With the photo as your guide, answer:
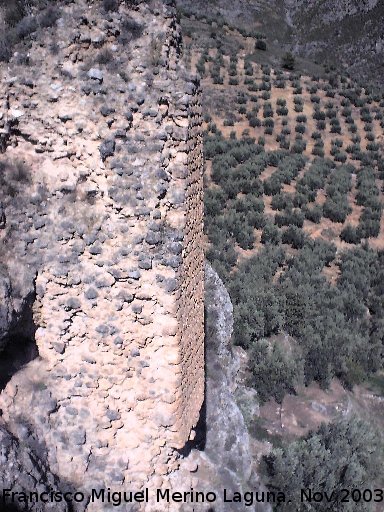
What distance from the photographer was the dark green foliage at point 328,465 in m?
6.65

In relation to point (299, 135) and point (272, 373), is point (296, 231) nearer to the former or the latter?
point (272, 373)

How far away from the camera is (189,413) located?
16.0 feet

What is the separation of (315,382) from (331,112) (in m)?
18.9

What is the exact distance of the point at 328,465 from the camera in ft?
22.7

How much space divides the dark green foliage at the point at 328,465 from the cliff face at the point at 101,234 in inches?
120

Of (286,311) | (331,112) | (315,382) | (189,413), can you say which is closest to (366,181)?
(331,112)

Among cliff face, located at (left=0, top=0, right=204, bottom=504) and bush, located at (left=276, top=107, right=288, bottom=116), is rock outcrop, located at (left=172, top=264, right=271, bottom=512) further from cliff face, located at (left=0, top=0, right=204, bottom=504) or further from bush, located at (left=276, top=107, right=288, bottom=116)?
bush, located at (left=276, top=107, right=288, bottom=116)

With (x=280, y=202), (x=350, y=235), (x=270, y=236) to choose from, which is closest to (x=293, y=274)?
(x=270, y=236)

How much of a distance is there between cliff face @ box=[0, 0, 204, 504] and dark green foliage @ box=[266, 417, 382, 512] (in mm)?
3046

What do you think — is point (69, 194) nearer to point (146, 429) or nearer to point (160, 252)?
point (160, 252)

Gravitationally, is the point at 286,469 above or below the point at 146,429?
below

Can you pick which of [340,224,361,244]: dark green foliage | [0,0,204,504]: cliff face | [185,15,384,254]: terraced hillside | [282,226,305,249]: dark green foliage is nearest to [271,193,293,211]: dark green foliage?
[185,15,384,254]: terraced hillside

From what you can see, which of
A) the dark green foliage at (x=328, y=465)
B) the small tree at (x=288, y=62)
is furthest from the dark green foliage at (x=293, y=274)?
the small tree at (x=288, y=62)

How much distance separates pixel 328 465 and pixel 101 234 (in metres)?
5.35
